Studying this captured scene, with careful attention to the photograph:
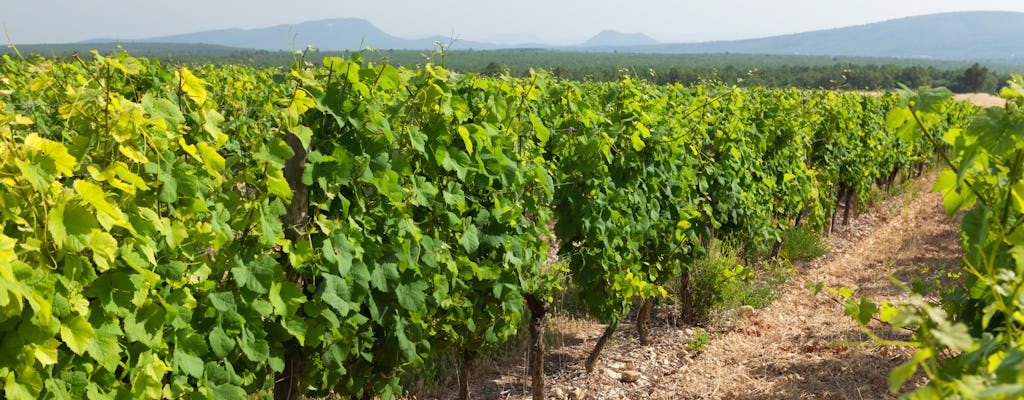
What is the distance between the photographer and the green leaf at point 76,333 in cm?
178

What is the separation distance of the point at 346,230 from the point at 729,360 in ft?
11.4

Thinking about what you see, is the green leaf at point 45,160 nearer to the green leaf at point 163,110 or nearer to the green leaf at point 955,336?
the green leaf at point 163,110

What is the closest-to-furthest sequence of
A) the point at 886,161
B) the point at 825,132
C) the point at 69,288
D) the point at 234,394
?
1. the point at 69,288
2. the point at 234,394
3. the point at 825,132
4. the point at 886,161

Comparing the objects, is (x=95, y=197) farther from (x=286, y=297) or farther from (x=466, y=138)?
(x=466, y=138)

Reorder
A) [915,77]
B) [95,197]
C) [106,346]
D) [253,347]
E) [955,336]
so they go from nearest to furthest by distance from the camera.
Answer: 1. [955,336]
2. [95,197]
3. [106,346]
4. [253,347]
5. [915,77]

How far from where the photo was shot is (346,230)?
107 inches

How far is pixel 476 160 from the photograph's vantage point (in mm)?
3379

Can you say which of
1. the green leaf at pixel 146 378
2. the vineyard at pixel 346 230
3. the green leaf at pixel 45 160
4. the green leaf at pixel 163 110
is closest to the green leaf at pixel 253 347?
the vineyard at pixel 346 230

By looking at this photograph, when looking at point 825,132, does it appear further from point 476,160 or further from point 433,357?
point 476,160

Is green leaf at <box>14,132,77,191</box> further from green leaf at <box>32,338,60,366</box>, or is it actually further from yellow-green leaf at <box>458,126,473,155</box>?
yellow-green leaf at <box>458,126,473,155</box>

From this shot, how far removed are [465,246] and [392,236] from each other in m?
0.45

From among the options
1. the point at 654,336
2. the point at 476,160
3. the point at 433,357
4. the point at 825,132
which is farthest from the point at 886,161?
the point at 476,160

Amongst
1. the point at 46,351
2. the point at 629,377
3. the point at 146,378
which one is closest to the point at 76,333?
the point at 46,351

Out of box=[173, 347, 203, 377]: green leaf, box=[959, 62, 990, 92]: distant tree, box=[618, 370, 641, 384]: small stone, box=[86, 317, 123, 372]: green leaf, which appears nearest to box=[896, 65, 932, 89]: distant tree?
box=[959, 62, 990, 92]: distant tree
